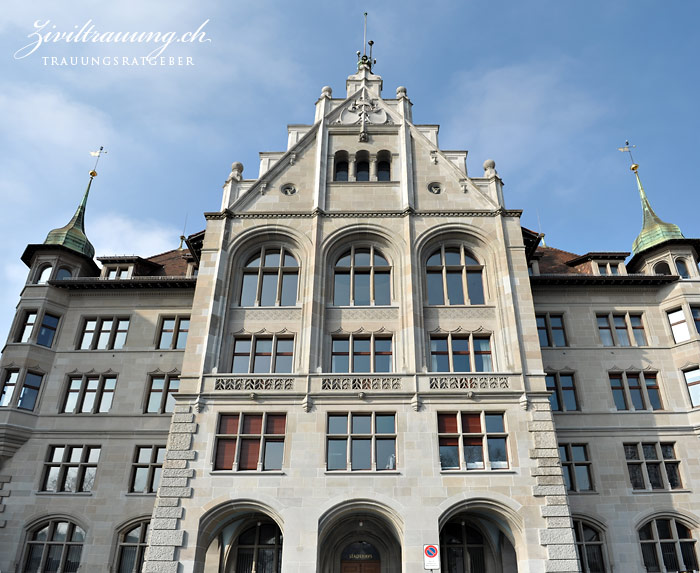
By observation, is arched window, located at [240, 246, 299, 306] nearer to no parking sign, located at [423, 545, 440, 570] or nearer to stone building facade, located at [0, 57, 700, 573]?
stone building facade, located at [0, 57, 700, 573]

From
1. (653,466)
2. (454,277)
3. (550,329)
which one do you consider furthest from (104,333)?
(653,466)

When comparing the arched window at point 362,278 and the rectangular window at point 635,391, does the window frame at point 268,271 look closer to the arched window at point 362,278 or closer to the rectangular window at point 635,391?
the arched window at point 362,278

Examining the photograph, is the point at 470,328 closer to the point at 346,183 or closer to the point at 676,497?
the point at 346,183

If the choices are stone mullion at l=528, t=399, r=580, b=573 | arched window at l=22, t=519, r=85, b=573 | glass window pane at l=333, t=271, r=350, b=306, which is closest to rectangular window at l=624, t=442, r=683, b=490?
stone mullion at l=528, t=399, r=580, b=573

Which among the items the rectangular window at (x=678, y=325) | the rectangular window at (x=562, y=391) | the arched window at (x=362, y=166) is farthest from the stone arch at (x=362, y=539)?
the rectangular window at (x=678, y=325)

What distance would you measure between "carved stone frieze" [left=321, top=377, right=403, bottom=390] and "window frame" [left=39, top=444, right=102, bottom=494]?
10657 millimetres

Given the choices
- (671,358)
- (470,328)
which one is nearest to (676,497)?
(671,358)

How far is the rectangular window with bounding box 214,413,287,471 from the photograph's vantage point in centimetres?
1994

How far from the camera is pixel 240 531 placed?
21.8 meters

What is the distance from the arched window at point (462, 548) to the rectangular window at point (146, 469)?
38.3 feet

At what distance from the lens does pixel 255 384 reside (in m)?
21.2

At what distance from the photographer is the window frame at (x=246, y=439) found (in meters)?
19.8

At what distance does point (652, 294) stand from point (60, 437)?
27.0 meters

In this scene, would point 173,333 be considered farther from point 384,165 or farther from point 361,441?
point 384,165
